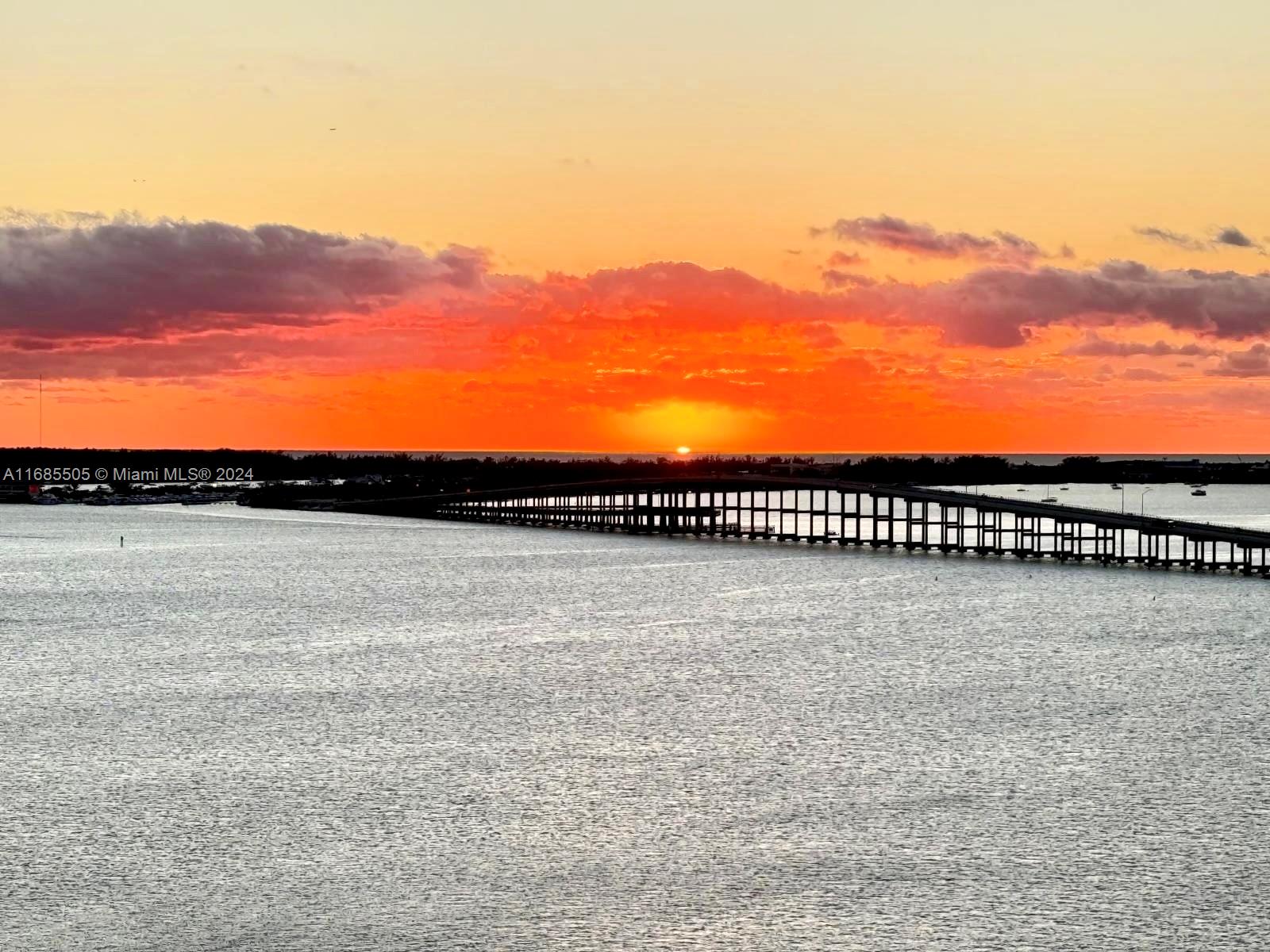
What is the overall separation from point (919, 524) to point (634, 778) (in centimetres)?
10621

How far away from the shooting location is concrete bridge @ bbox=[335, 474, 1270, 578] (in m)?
106

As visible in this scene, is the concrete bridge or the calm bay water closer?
the calm bay water

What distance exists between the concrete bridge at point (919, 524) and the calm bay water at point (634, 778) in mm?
29476

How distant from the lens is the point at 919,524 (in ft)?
454

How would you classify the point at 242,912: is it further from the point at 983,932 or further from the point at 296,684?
the point at 296,684

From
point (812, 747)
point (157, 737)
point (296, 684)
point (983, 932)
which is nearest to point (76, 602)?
point (296, 684)

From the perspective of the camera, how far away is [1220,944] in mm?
23984

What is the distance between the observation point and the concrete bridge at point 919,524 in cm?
10631

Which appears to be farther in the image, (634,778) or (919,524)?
(919,524)

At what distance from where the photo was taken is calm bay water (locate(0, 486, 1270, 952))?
982 inches

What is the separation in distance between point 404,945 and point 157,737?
19.3 metres

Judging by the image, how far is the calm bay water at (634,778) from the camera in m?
25.0

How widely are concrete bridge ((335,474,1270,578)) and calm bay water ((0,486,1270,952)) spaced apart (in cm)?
2948

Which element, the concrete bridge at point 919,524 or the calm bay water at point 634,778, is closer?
the calm bay water at point 634,778
